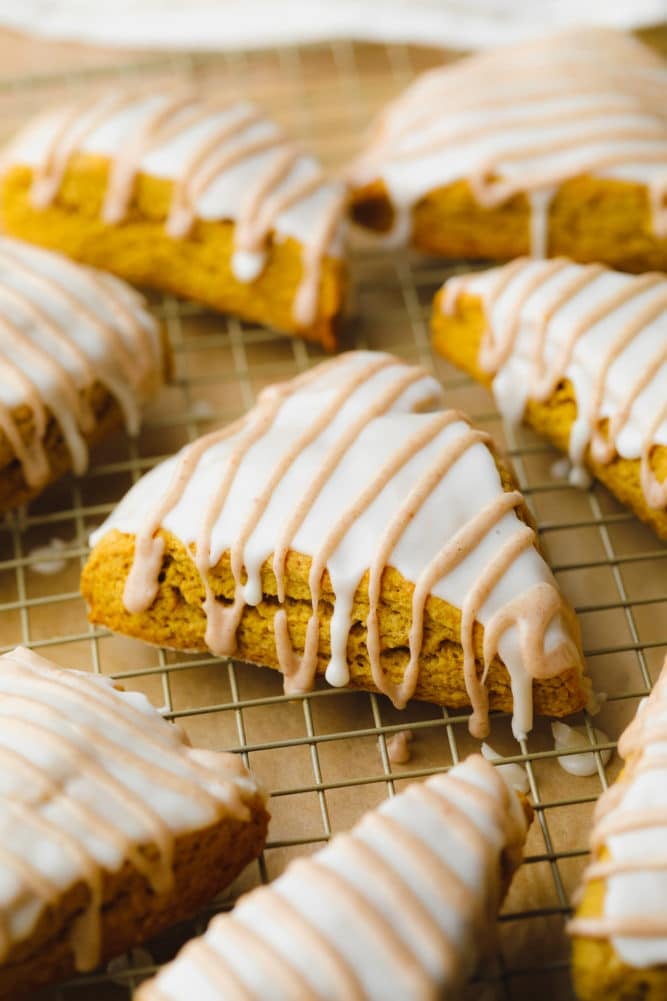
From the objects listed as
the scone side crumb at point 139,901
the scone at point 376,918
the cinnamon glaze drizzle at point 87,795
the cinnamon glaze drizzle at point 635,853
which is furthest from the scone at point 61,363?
the cinnamon glaze drizzle at point 635,853

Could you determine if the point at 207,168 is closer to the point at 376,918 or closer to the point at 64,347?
the point at 64,347

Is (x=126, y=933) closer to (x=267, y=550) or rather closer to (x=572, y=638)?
(x=267, y=550)

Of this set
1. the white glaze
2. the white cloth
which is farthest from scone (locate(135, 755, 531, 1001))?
the white cloth

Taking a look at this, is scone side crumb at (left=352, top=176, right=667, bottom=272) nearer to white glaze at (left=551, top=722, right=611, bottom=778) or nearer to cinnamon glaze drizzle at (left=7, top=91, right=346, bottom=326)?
cinnamon glaze drizzle at (left=7, top=91, right=346, bottom=326)

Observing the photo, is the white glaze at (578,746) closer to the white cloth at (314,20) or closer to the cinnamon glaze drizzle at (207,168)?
the cinnamon glaze drizzle at (207,168)

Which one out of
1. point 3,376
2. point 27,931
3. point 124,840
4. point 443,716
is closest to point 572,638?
point 443,716

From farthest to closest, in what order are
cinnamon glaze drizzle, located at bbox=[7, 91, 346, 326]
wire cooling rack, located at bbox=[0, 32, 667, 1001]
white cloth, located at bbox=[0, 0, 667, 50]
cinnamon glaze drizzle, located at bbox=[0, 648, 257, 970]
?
white cloth, located at bbox=[0, 0, 667, 50] < cinnamon glaze drizzle, located at bbox=[7, 91, 346, 326] < wire cooling rack, located at bbox=[0, 32, 667, 1001] < cinnamon glaze drizzle, located at bbox=[0, 648, 257, 970]
